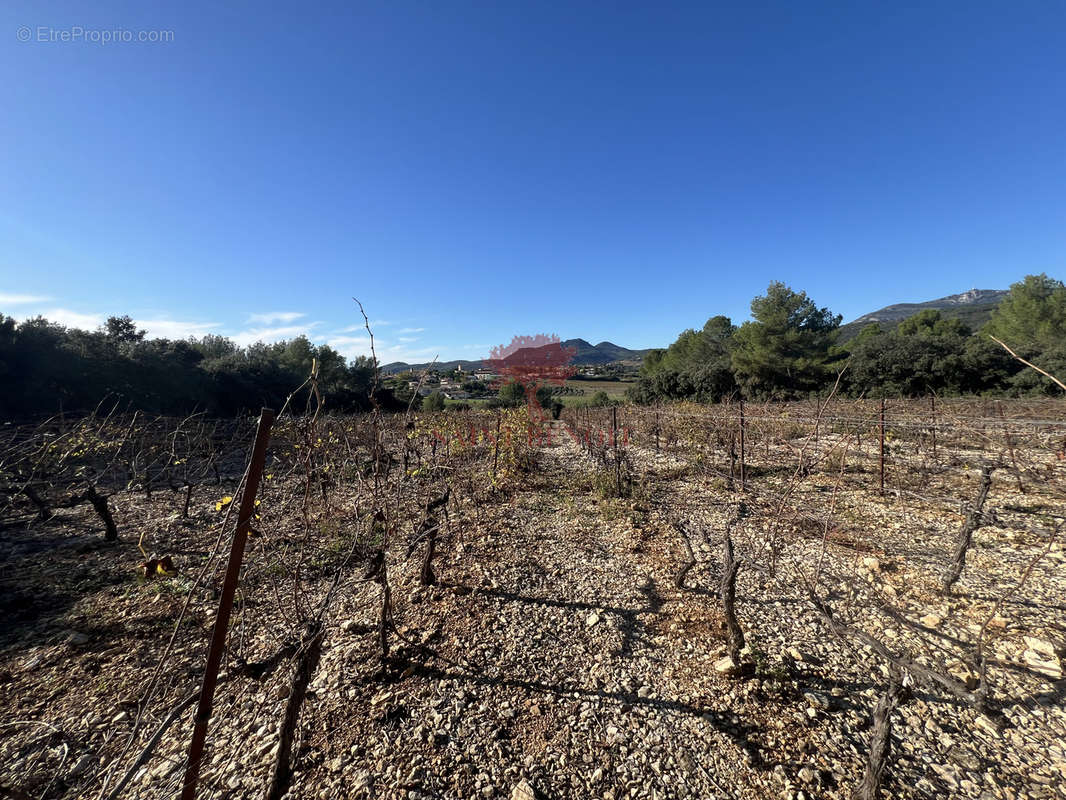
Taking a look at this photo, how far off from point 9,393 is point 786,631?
1779 cm

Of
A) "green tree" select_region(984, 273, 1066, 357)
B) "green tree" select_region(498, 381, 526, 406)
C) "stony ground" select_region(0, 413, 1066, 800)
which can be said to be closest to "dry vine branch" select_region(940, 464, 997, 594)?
"stony ground" select_region(0, 413, 1066, 800)

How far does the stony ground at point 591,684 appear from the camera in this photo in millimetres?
1954

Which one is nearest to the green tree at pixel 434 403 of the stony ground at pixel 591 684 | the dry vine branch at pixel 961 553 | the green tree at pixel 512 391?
the green tree at pixel 512 391

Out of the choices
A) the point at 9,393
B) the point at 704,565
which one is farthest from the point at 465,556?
the point at 9,393

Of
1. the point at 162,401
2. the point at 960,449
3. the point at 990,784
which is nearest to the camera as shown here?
the point at 990,784

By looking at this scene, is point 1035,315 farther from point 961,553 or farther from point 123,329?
point 123,329

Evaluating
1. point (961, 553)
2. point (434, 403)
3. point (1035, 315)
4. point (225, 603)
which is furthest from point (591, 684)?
point (1035, 315)

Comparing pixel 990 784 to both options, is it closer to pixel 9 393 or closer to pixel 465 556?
pixel 465 556

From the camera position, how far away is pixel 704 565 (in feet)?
13.0

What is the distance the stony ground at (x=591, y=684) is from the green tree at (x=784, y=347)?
61.2 ft

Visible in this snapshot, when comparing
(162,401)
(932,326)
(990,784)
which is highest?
(932,326)

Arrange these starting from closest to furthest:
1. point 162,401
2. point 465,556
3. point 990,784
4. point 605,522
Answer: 1. point 990,784
2. point 465,556
3. point 605,522
4. point 162,401

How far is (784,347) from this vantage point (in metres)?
21.1

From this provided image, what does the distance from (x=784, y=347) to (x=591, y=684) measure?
23319 millimetres
